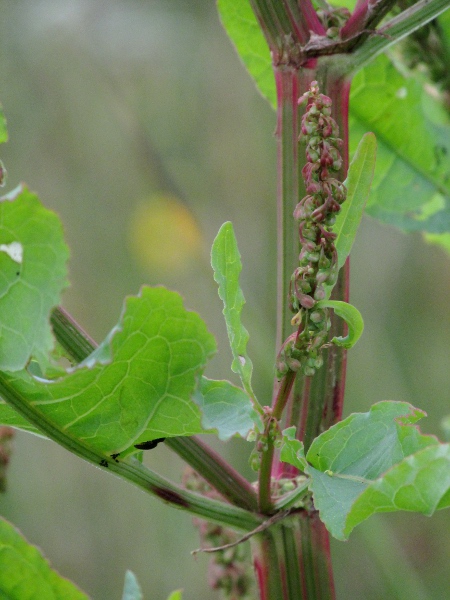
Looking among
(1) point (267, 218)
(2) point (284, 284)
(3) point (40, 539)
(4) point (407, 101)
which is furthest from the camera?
(1) point (267, 218)

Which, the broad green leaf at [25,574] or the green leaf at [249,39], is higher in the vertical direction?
the green leaf at [249,39]

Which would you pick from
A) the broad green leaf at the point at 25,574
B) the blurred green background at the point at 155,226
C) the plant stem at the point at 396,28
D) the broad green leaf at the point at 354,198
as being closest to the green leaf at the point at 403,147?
the plant stem at the point at 396,28

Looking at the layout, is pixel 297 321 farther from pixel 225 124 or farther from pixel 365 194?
pixel 225 124

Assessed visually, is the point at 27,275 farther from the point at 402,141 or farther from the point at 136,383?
the point at 402,141

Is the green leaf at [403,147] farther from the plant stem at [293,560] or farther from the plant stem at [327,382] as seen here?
the plant stem at [293,560]

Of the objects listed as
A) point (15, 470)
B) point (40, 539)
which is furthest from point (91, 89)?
point (40, 539)

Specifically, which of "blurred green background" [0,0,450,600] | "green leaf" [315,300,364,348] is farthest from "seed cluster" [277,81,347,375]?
"blurred green background" [0,0,450,600]

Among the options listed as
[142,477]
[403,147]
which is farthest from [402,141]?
[142,477]
